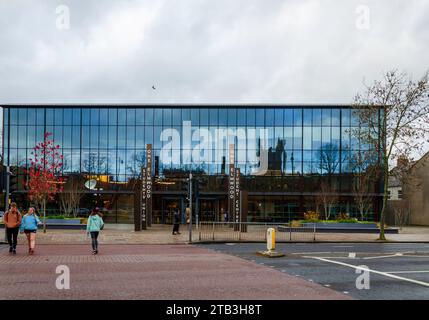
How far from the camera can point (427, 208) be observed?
57031mm

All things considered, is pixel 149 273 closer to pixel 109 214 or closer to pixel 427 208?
pixel 109 214

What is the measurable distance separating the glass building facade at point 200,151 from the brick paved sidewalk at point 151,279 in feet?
115

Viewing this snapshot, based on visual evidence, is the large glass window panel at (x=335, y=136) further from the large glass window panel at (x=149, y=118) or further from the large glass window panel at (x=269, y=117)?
the large glass window panel at (x=149, y=118)

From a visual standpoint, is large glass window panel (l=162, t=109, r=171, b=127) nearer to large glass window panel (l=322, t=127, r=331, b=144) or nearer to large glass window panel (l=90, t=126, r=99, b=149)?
large glass window panel (l=90, t=126, r=99, b=149)

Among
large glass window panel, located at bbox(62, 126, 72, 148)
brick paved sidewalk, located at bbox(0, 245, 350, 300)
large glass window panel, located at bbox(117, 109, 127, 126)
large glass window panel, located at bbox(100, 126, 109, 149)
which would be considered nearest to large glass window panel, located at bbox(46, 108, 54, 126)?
large glass window panel, located at bbox(62, 126, 72, 148)

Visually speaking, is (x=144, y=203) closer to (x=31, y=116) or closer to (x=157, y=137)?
(x=157, y=137)

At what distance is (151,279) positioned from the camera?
13.0 meters

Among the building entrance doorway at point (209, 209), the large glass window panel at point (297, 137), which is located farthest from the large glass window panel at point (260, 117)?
the building entrance doorway at point (209, 209)

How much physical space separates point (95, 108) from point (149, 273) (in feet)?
143

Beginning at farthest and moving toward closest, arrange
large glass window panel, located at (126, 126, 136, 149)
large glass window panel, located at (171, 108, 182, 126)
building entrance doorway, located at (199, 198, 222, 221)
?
large glass window panel, located at (171, 108, 182, 126), large glass window panel, located at (126, 126, 136, 149), building entrance doorway, located at (199, 198, 222, 221)

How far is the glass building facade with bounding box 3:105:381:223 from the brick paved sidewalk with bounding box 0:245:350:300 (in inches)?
1378

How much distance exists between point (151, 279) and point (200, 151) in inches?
1656

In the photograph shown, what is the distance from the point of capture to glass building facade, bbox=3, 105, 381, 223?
5441 centimetres

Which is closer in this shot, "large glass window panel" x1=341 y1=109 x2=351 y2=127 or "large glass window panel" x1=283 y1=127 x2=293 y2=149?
"large glass window panel" x1=283 y1=127 x2=293 y2=149
